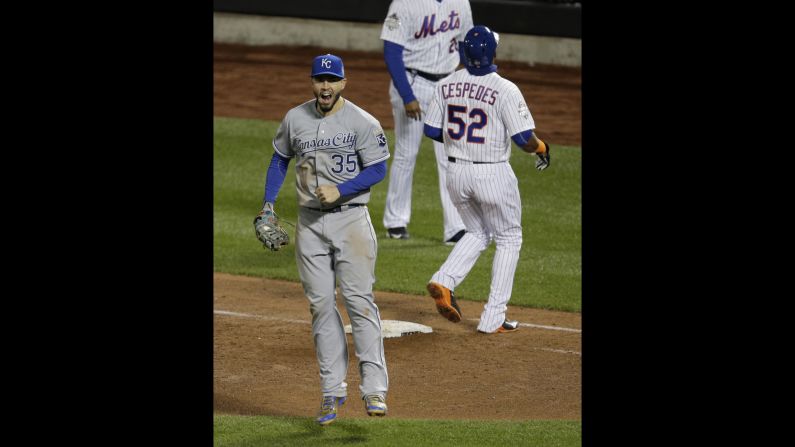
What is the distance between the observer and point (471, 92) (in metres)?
8.40

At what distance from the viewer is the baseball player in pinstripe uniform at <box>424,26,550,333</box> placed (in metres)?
8.34

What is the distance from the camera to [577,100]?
19.5m

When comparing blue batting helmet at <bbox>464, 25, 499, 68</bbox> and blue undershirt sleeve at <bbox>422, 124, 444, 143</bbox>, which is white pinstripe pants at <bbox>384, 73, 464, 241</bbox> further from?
blue batting helmet at <bbox>464, 25, 499, 68</bbox>

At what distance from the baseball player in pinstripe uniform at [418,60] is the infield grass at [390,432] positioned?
15.1ft

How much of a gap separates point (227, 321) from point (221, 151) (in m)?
6.55

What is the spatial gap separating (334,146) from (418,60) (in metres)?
4.87

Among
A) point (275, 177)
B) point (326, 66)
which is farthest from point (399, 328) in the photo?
point (326, 66)

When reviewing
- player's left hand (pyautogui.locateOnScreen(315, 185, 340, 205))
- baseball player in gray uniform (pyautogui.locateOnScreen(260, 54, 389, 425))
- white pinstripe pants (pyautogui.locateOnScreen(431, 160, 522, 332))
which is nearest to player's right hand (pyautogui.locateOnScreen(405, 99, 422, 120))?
white pinstripe pants (pyautogui.locateOnScreen(431, 160, 522, 332))

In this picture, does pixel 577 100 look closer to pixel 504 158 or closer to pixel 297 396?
pixel 504 158

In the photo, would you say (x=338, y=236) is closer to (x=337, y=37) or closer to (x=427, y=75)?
(x=427, y=75)

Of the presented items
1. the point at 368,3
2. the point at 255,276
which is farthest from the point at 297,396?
the point at 368,3

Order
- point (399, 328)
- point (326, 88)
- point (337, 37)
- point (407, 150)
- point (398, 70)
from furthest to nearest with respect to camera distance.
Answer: point (337, 37)
point (407, 150)
point (398, 70)
point (399, 328)
point (326, 88)

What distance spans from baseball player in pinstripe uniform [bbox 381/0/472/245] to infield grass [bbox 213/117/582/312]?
0.59m

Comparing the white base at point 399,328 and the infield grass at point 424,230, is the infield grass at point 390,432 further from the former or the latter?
the infield grass at point 424,230
